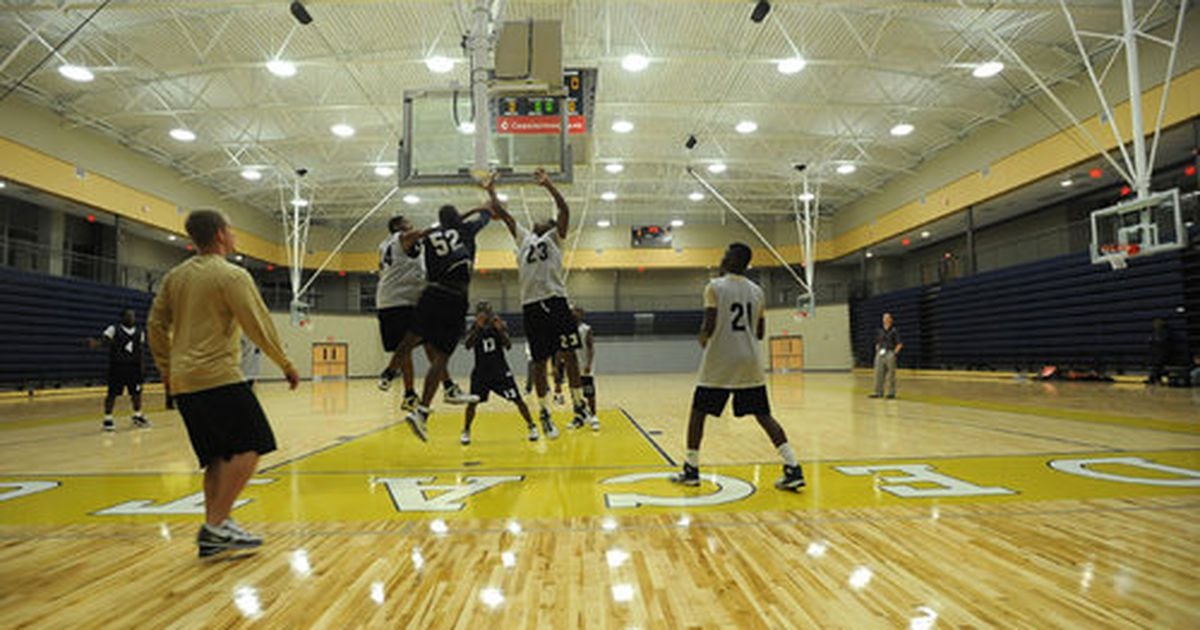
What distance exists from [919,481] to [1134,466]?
5.63ft

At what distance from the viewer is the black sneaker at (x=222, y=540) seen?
9.40 feet

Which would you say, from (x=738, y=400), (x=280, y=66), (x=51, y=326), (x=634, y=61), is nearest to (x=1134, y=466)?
(x=738, y=400)

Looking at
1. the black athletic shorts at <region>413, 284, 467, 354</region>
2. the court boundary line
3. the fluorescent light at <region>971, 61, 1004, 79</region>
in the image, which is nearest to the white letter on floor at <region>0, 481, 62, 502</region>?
the black athletic shorts at <region>413, 284, 467, 354</region>

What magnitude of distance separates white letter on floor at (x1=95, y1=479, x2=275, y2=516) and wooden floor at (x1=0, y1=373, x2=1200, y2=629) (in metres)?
0.04

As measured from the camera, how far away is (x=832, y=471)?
4.64 metres

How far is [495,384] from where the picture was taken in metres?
7.06

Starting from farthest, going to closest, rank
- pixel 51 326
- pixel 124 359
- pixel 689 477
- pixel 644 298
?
pixel 644 298 → pixel 51 326 → pixel 124 359 → pixel 689 477

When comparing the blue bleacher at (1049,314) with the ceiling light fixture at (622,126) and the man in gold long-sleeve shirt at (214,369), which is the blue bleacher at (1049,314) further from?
the man in gold long-sleeve shirt at (214,369)

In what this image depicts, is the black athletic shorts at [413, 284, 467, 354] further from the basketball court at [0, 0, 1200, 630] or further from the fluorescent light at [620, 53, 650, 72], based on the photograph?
the fluorescent light at [620, 53, 650, 72]

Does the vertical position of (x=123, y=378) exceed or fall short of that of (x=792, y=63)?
it falls short

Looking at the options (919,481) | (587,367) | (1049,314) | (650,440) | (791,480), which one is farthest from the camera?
(1049,314)

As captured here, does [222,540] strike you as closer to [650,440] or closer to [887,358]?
[650,440]

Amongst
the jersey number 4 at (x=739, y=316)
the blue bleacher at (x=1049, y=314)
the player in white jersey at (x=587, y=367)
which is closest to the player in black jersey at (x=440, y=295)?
the jersey number 4 at (x=739, y=316)

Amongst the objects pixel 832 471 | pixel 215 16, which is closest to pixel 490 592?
pixel 832 471
